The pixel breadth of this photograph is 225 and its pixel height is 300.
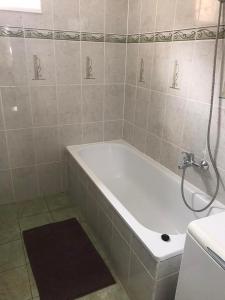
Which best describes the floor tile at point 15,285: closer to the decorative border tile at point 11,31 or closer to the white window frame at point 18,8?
the decorative border tile at point 11,31

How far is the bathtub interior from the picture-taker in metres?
1.87

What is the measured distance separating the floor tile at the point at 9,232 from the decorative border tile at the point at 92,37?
1.74 meters

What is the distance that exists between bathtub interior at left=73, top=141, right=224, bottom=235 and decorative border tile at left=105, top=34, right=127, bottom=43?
3.29 ft

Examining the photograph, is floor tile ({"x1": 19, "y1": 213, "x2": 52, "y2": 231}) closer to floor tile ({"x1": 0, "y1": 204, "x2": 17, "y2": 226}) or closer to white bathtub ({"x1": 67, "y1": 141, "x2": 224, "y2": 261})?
floor tile ({"x1": 0, "y1": 204, "x2": 17, "y2": 226})

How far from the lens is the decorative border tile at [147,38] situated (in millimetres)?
2012

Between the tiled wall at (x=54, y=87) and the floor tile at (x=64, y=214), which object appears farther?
the floor tile at (x=64, y=214)

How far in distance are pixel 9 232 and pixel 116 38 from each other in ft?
6.44

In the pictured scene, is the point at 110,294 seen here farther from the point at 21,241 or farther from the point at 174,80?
the point at 174,80

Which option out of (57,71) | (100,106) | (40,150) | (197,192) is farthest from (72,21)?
(197,192)

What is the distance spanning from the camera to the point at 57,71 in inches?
85.8

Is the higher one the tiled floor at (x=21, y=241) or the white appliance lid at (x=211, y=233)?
the white appliance lid at (x=211, y=233)

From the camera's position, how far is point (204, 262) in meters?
0.93

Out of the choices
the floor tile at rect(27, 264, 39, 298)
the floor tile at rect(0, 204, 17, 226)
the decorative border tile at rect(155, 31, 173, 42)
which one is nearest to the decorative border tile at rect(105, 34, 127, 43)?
the decorative border tile at rect(155, 31, 173, 42)

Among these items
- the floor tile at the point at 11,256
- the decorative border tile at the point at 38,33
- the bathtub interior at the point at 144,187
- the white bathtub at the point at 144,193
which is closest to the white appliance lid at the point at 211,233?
the white bathtub at the point at 144,193
